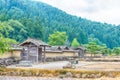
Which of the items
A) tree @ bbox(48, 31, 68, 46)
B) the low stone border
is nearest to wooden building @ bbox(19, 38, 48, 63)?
the low stone border

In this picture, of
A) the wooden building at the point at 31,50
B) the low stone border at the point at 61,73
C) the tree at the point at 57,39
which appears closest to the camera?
the low stone border at the point at 61,73

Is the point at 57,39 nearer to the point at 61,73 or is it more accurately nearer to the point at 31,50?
the point at 31,50

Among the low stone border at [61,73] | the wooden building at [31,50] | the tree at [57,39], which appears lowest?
the low stone border at [61,73]

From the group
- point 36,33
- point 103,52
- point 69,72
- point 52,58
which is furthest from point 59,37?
point 69,72

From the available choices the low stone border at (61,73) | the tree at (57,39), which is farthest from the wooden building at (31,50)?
the tree at (57,39)

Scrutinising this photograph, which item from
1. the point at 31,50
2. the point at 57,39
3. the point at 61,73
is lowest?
the point at 61,73

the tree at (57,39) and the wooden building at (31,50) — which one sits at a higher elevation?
the tree at (57,39)

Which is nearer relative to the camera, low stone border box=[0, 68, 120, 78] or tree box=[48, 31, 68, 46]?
low stone border box=[0, 68, 120, 78]

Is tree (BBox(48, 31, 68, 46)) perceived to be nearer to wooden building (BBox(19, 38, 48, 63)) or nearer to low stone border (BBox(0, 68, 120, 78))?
wooden building (BBox(19, 38, 48, 63))

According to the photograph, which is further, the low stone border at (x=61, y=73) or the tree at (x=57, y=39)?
the tree at (x=57, y=39)

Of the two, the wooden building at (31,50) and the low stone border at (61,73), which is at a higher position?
the wooden building at (31,50)

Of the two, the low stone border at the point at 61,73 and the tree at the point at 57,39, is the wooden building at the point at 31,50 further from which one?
the tree at the point at 57,39

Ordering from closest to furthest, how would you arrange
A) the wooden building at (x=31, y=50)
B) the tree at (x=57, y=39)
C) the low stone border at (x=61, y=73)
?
the low stone border at (x=61, y=73)
the wooden building at (x=31, y=50)
the tree at (x=57, y=39)

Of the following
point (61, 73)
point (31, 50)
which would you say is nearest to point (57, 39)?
point (31, 50)
